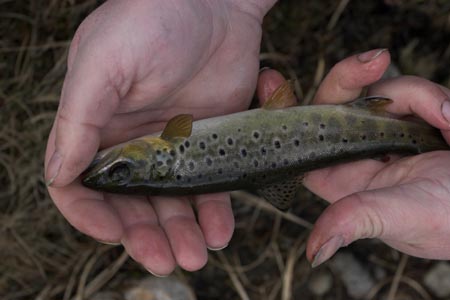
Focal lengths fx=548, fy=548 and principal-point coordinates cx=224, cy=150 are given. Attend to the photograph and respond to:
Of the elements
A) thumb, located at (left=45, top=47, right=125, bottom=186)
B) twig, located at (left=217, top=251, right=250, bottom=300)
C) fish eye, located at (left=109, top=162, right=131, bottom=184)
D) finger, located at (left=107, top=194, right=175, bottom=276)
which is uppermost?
thumb, located at (left=45, top=47, right=125, bottom=186)

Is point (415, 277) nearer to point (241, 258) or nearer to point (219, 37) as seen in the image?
point (241, 258)

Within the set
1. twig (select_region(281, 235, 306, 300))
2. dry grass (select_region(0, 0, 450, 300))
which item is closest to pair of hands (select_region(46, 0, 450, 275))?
dry grass (select_region(0, 0, 450, 300))

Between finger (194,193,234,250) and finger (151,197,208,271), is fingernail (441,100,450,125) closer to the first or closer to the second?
finger (194,193,234,250)

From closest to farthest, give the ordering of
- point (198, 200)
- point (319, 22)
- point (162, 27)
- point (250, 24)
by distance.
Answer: point (162, 27)
point (198, 200)
point (250, 24)
point (319, 22)

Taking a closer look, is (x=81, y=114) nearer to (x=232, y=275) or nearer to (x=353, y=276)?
(x=232, y=275)

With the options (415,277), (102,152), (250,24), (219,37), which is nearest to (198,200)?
(102,152)

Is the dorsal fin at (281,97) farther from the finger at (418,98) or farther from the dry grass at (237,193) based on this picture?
the dry grass at (237,193)
